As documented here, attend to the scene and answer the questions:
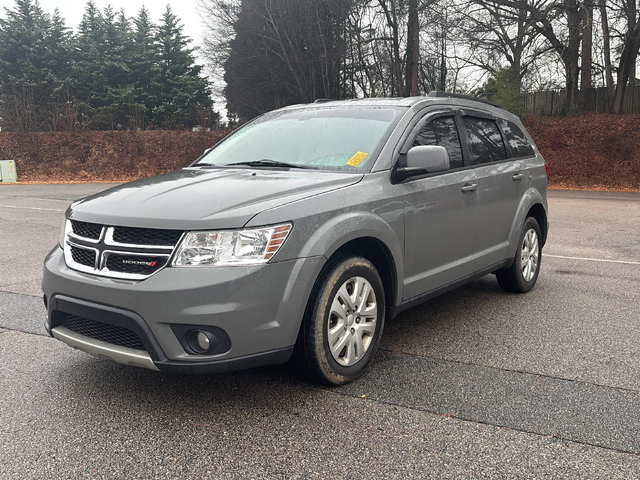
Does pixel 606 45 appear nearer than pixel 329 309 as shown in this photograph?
No

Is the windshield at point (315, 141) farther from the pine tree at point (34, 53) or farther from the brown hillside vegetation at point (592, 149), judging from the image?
the pine tree at point (34, 53)

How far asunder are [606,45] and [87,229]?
93.5 ft

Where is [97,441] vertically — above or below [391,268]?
below

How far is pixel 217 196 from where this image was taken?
3375 millimetres

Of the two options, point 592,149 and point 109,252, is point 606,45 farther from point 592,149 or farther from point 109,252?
point 109,252

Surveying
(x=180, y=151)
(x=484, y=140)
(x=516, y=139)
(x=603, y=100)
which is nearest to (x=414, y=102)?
(x=484, y=140)

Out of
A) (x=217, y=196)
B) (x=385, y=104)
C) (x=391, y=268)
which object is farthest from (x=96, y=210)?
(x=385, y=104)

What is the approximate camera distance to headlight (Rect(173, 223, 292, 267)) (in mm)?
3047

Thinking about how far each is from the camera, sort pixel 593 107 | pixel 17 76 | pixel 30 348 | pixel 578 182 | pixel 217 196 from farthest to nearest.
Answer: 1. pixel 17 76
2. pixel 593 107
3. pixel 578 182
4. pixel 30 348
5. pixel 217 196

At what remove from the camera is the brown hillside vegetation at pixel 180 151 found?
2348 cm

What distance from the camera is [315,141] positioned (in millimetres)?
4406

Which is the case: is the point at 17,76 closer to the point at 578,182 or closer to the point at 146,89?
the point at 146,89

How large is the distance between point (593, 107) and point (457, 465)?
28902 mm

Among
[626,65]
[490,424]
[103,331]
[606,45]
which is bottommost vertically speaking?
[490,424]
